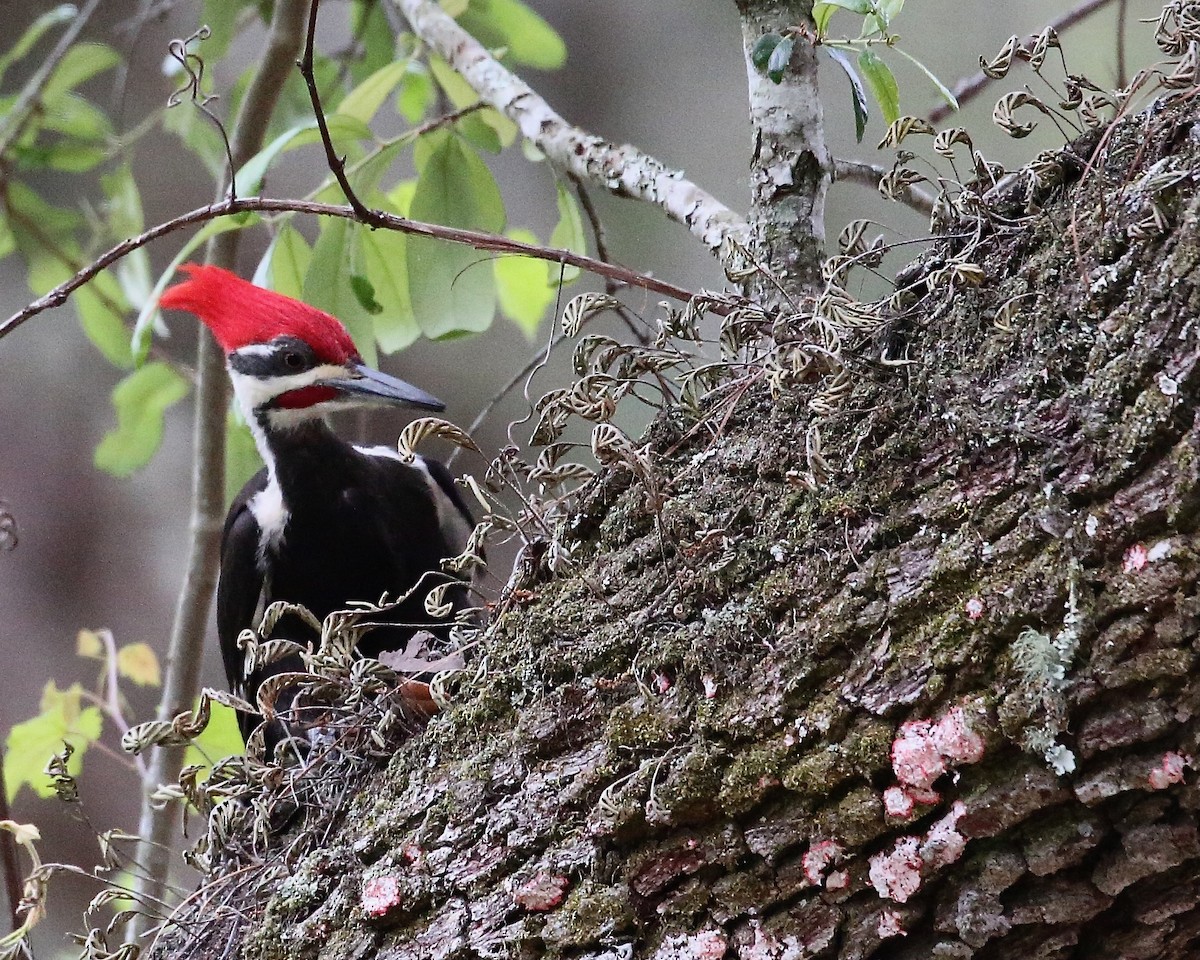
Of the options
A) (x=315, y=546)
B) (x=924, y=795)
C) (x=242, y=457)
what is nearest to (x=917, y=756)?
(x=924, y=795)

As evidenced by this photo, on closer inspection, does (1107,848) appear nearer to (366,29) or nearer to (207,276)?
(207,276)

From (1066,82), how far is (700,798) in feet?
1.68

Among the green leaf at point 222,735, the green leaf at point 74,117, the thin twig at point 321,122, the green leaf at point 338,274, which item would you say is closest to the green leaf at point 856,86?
the thin twig at point 321,122

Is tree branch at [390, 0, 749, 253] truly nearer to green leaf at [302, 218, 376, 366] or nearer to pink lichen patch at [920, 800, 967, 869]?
green leaf at [302, 218, 376, 366]

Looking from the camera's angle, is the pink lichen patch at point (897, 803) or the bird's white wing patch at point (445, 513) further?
the bird's white wing patch at point (445, 513)

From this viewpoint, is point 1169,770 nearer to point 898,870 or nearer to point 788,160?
point 898,870

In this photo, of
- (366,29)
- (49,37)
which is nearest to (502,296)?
(366,29)

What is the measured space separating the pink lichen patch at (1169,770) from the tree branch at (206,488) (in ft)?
5.20

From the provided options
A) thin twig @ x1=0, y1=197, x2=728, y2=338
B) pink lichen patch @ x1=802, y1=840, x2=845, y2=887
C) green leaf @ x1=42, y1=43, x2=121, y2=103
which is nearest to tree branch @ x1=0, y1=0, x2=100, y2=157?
green leaf @ x1=42, y1=43, x2=121, y2=103

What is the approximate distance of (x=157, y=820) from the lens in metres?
1.89

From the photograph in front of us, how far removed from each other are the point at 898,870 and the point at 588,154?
2.86 feet

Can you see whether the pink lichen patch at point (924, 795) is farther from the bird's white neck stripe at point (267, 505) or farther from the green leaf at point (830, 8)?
the bird's white neck stripe at point (267, 505)

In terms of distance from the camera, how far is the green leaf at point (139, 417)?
197 cm

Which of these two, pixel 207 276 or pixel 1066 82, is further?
pixel 207 276
